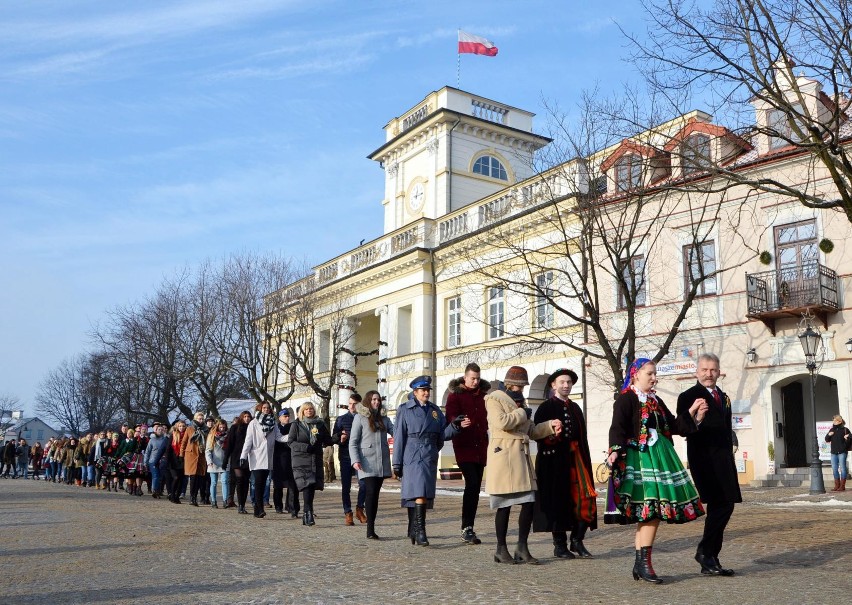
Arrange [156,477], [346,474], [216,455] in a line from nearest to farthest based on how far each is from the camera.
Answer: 1. [346,474]
2. [216,455]
3. [156,477]

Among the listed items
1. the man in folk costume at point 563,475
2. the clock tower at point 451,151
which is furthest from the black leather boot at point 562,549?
the clock tower at point 451,151

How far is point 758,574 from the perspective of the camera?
25.8 ft

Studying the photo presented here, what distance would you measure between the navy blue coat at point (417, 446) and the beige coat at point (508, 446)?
59.0 inches

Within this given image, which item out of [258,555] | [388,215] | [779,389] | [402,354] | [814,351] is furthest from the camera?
[388,215]

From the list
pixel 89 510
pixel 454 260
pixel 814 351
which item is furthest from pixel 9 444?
pixel 814 351

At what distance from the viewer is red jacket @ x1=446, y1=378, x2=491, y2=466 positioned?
1017cm

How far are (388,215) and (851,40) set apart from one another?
1280 inches

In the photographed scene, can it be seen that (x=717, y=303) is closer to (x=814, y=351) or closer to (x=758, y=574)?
(x=814, y=351)

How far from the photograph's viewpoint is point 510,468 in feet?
28.3

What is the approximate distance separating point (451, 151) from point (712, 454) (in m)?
32.2

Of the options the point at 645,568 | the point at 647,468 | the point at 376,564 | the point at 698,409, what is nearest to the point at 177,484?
the point at 376,564

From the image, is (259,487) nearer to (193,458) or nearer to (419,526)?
(193,458)

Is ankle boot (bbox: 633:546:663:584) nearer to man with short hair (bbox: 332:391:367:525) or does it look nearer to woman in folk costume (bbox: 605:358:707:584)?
woman in folk costume (bbox: 605:358:707:584)

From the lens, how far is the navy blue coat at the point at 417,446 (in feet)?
33.8
